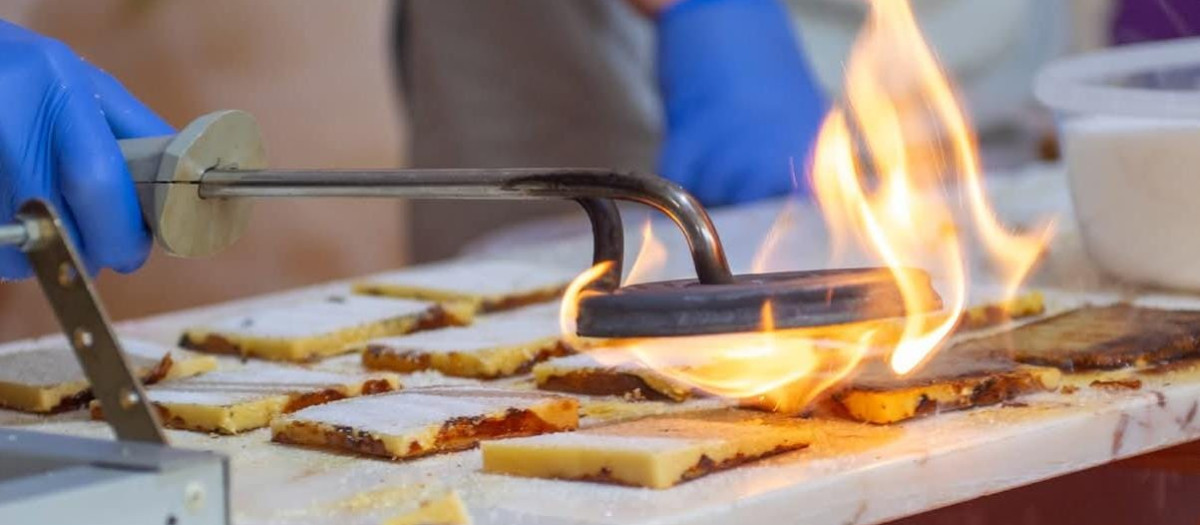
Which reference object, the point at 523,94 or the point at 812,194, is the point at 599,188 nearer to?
the point at 812,194

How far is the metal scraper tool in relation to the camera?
1058 mm

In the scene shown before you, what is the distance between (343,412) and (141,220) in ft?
0.91

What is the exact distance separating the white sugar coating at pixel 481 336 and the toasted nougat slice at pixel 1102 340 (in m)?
0.43

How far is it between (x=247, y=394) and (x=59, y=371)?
219mm

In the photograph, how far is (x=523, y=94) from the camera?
3781 mm

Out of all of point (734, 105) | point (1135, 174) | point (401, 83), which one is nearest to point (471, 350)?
point (1135, 174)

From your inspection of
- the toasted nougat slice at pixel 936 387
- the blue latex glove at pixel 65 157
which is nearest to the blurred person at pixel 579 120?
the blue latex glove at pixel 65 157

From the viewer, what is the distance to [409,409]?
1.32 metres

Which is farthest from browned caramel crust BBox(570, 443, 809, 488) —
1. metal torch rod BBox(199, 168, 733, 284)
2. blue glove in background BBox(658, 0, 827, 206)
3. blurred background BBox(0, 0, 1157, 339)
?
blurred background BBox(0, 0, 1157, 339)

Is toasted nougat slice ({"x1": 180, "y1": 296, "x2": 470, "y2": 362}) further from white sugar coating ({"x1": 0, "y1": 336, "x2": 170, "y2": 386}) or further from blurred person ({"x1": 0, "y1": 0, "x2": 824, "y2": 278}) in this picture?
blurred person ({"x1": 0, "y1": 0, "x2": 824, "y2": 278})

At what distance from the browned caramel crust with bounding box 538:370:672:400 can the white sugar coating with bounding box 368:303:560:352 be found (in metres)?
0.11

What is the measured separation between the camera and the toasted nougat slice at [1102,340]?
144 cm

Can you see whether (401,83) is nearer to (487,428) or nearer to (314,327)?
(314,327)

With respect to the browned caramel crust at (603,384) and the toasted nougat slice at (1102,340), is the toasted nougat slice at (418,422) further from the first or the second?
the toasted nougat slice at (1102,340)
